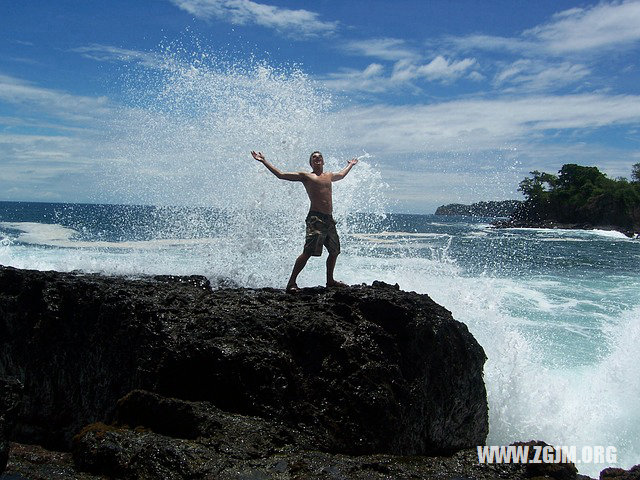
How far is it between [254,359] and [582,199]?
81.1 metres

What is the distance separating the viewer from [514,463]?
402cm

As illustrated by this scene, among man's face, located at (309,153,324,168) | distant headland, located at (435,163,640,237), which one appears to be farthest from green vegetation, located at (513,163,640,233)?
man's face, located at (309,153,324,168)

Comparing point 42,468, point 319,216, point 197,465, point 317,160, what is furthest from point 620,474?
point 42,468

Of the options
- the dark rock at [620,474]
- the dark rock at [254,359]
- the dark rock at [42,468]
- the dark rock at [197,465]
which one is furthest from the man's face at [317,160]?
the dark rock at [620,474]

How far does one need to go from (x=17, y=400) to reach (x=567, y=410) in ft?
22.4

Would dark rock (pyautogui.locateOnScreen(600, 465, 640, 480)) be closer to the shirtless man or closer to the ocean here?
the ocean

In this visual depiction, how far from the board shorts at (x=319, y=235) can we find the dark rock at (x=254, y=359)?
863mm

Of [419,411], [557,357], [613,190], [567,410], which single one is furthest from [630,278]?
[613,190]

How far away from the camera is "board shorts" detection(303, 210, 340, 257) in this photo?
6.43m

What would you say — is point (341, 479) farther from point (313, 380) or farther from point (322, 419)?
point (313, 380)

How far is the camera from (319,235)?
21.2 ft

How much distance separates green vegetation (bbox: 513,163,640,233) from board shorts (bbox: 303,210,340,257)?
67823mm

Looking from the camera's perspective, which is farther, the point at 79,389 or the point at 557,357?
the point at 557,357

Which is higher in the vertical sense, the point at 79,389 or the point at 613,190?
the point at 613,190
